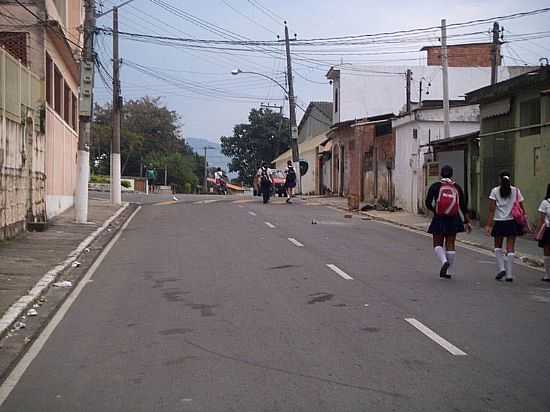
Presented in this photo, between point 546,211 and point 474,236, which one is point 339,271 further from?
point 474,236

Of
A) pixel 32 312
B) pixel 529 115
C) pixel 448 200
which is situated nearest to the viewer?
pixel 32 312

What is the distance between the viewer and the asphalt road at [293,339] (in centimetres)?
670

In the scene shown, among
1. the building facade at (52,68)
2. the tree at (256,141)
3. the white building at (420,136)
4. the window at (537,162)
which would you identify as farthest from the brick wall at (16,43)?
the tree at (256,141)

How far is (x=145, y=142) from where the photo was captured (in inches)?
3191

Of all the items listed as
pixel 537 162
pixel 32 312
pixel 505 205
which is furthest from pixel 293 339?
pixel 537 162

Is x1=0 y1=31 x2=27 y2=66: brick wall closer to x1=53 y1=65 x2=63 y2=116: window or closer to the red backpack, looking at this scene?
x1=53 y1=65 x2=63 y2=116: window

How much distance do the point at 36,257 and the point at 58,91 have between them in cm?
1361

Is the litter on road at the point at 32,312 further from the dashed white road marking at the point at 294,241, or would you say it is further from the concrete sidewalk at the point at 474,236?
the concrete sidewalk at the point at 474,236

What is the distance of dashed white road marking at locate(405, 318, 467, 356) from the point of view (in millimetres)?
8328

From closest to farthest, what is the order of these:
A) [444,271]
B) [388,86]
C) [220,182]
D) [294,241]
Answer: [444,271], [294,241], [388,86], [220,182]

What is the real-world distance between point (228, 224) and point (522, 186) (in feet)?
28.6

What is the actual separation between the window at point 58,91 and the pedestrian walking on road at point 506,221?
17137 millimetres

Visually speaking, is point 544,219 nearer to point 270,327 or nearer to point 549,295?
point 549,295

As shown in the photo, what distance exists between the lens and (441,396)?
668 centimetres
